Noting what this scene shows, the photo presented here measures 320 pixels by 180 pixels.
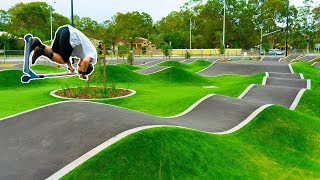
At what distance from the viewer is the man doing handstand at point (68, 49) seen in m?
13.5

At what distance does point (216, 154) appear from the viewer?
1140 centimetres

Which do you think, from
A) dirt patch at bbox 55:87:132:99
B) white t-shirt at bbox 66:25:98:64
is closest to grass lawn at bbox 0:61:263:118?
dirt patch at bbox 55:87:132:99

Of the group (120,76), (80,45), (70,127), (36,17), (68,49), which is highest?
(36,17)

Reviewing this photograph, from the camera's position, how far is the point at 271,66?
140 ft

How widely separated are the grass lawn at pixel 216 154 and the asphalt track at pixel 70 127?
106 cm

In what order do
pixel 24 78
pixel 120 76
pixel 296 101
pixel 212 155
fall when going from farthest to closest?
1. pixel 120 76
2. pixel 296 101
3. pixel 24 78
4. pixel 212 155

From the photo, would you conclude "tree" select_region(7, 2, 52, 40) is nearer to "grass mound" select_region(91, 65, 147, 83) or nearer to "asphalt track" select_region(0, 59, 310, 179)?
"grass mound" select_region(91, 65, 147, 83)

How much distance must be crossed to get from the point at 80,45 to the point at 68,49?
18.7 inches

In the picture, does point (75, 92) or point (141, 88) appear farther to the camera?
point (141, 88)

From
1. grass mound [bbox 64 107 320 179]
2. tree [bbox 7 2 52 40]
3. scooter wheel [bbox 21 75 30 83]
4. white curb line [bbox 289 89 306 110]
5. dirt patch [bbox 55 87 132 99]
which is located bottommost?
grass mound [bbox 64 107 320 179]

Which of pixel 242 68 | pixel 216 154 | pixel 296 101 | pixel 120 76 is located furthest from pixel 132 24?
pixel 216 154

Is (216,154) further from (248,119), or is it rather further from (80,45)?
(80,45)

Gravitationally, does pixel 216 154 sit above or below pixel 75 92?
below

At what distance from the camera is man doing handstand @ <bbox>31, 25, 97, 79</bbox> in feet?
44.3
